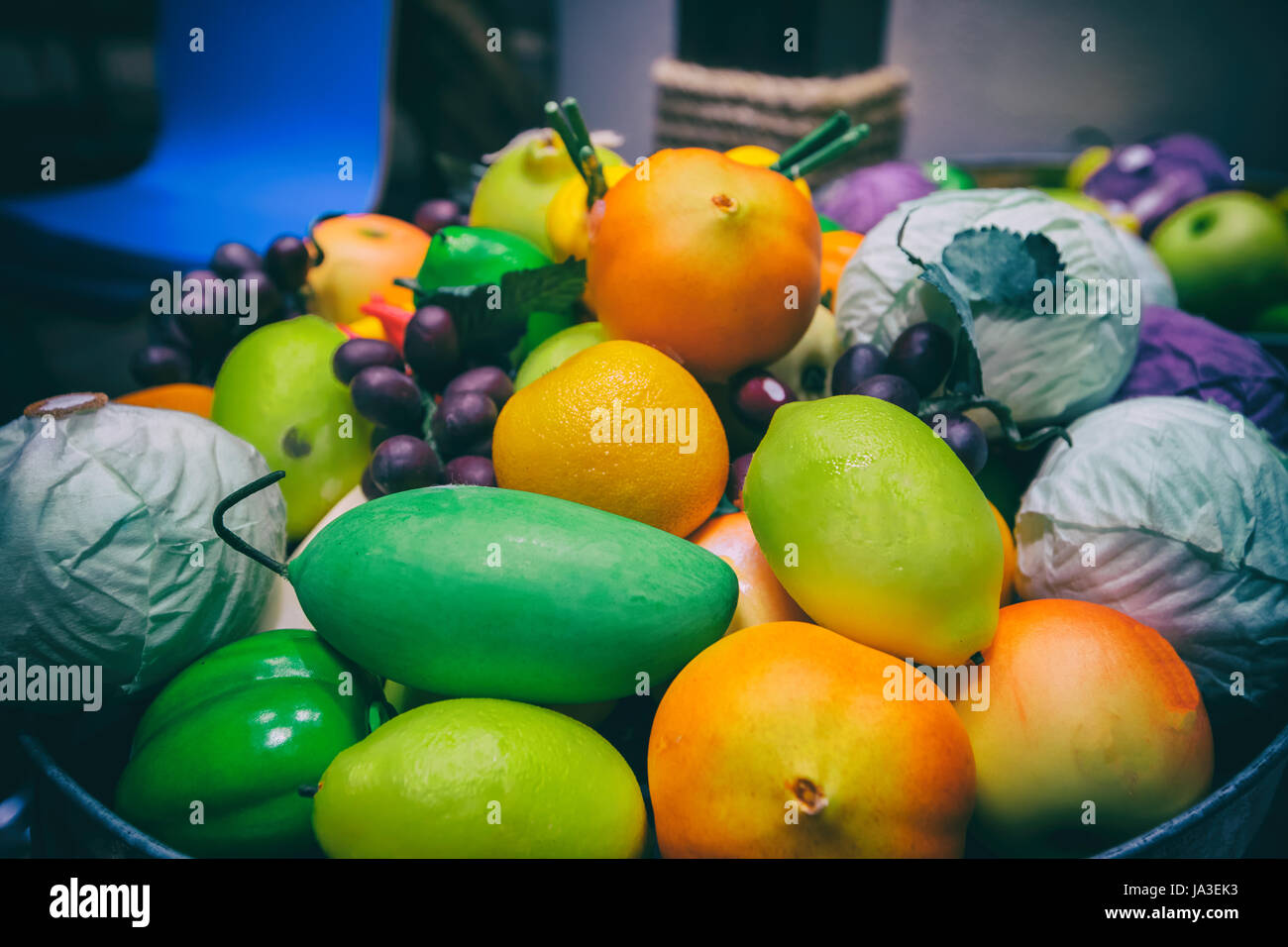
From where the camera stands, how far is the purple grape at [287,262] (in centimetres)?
87

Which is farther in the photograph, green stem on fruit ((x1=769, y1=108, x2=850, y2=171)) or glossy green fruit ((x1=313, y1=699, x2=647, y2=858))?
green stem on fruit ((x1=769, y1=108, x2=850, y2=171))

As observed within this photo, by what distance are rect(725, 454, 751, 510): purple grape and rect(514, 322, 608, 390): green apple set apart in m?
0.17

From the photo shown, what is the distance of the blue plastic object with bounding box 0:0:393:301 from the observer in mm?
1792

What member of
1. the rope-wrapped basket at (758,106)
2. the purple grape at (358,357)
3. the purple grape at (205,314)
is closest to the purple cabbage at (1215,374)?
the purple grape at (358,357)

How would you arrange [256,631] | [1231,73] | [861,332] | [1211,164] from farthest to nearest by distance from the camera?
[1231,73], [1211,164], [861,332], [256,631]

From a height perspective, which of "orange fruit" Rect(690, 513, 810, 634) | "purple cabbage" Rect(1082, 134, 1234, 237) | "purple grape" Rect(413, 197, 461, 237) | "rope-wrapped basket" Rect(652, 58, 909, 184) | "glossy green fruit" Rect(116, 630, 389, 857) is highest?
"rope-wrapped basket" Rect(652, 58, 909, 184)

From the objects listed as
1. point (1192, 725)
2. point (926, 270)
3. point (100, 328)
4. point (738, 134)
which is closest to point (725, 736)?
point (1192, 725)

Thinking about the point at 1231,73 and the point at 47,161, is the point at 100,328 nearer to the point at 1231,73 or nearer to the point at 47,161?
the point at 47,161

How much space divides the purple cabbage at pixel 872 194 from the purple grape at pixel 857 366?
1.74 feet

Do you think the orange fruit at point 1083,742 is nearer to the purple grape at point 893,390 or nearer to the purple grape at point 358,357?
the purple grape at point 893,390

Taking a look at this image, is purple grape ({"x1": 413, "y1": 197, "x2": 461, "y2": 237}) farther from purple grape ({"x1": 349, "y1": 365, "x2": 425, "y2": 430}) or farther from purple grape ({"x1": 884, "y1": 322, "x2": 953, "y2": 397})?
purple grape ({"x1": 884, "y1": 322, "x2": 953, "y2": 397})

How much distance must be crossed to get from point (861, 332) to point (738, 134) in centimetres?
123

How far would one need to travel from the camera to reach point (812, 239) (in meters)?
0.73

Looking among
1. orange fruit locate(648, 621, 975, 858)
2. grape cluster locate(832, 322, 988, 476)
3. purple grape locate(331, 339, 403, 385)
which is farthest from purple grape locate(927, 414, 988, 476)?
purple grape locate(331, 339, 403, 385)
